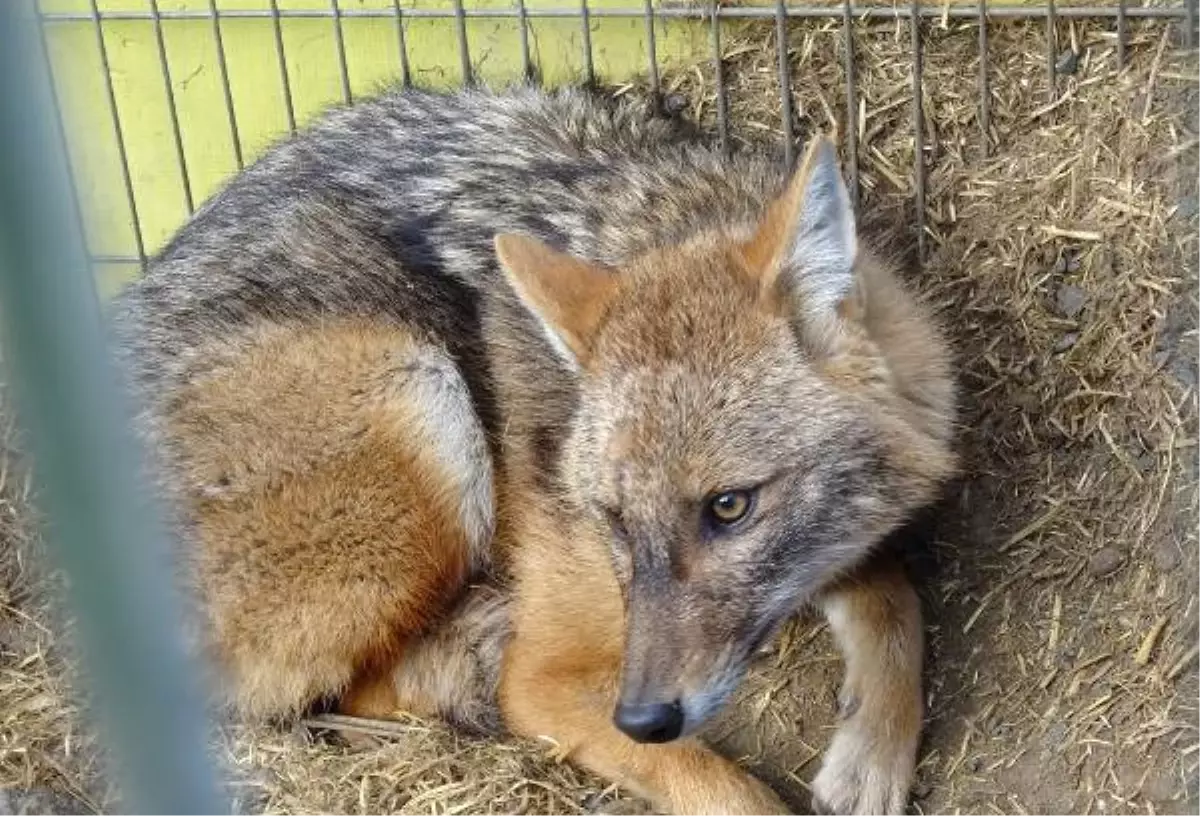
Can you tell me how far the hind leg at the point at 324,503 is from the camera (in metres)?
4.39

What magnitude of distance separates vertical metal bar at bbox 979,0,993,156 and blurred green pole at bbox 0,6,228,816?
391cm

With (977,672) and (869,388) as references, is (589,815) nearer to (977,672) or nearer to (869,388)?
(977,672)

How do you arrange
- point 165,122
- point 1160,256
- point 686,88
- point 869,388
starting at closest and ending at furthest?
1. point 869,388
2. point 1160,256
3. point 686,88
4. point 165,122

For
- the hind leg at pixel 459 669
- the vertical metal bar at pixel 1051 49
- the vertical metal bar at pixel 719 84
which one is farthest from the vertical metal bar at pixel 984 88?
the hind leg at pixel 459 669

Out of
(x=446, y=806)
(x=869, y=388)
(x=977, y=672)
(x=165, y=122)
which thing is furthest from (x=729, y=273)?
(x=165, y=122)

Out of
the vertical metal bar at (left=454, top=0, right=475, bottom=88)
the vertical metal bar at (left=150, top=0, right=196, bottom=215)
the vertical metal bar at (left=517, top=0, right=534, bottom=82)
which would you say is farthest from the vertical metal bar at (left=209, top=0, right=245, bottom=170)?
the vertical metal bar at (left=517, top=0, right=534, bottom=82)

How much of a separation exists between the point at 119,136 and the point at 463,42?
4.16 ft

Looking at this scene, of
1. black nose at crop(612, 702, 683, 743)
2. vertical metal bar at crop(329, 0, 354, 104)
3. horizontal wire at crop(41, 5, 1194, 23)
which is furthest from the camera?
vertical metal bar at crop(329, 0, 354, 104)

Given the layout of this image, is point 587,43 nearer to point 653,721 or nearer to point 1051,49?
point 1051,49

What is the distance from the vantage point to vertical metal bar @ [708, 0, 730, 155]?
202 inches

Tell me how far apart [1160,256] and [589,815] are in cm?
221

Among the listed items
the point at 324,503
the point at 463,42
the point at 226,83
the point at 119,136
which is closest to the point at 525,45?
the point at 463,42

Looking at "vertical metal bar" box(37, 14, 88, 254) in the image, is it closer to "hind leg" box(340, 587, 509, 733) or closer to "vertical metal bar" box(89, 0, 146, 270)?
"hind leg" box(340, 587, 509, 733)

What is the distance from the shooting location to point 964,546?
182 inches
